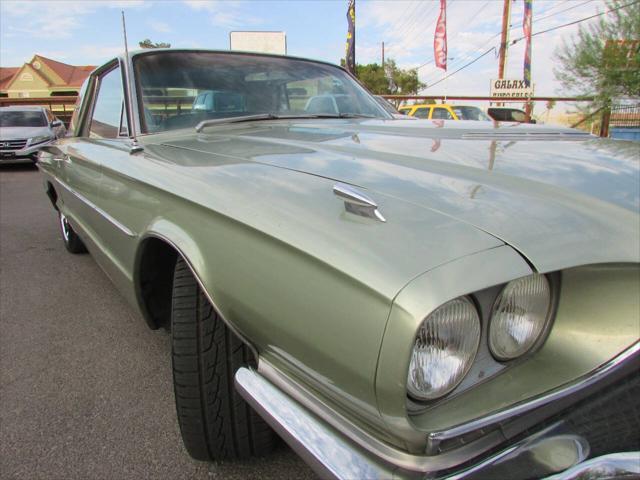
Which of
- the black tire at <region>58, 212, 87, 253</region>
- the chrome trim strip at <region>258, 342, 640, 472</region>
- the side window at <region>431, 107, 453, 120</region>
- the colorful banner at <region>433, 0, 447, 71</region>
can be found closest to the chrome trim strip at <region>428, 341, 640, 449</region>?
the chrome trim strip at <region>258, 342, 640, 472</region>

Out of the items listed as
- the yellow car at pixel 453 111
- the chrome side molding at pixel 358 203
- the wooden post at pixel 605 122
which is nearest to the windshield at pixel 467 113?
the yellow car at pixel 453 111

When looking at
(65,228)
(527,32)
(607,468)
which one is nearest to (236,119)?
(607,468)

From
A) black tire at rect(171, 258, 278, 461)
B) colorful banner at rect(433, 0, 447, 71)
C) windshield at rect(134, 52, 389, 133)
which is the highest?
colorful banner at rect(433, 0, 447, 71)

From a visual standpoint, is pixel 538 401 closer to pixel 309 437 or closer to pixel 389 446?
pixel 389 446

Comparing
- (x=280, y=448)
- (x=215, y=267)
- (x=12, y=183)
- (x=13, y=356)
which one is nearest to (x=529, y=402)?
(x=215, y=267)

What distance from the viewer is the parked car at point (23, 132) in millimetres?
10977

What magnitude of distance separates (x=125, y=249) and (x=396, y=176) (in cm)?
121

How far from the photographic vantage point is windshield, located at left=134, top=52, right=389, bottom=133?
232cm

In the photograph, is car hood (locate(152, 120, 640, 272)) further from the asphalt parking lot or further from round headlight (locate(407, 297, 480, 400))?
the asphalt parking lot

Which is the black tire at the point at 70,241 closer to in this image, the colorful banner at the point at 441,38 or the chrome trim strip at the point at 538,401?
the chrome trim strip at the point at 538,401

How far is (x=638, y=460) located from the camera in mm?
927

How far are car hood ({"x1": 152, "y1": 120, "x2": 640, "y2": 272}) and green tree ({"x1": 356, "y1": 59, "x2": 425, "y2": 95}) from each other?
39.8m

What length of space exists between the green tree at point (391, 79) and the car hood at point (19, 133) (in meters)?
31.9

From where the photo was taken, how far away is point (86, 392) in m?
2.15
